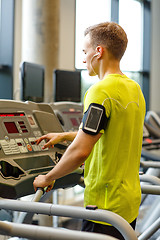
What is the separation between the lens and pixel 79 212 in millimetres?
1394

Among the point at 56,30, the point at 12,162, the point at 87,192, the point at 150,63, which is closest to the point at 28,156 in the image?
the point at 12,162

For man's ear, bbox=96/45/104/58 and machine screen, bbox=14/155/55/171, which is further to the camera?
machine screen, bbox=14/155/55/171

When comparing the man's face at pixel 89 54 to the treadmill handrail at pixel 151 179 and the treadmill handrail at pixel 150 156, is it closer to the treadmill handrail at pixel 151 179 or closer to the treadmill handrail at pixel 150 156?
the treadmill handrail at pixel 151 179

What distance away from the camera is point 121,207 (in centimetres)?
149

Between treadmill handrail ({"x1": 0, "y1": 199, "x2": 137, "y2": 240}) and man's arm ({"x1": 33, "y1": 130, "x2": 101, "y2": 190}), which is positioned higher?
man's arm ({"x1": 33, "y1": 130, "x2": 101, "y2": 190})

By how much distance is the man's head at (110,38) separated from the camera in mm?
1485

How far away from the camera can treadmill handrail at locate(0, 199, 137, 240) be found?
4.40 feet

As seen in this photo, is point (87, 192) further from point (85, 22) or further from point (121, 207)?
point (85, 22)

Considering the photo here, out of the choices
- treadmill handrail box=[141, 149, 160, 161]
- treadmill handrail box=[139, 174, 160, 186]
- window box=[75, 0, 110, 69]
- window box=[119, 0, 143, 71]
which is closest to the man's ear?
treadmill handrail box=[139, 174, 160, 186]

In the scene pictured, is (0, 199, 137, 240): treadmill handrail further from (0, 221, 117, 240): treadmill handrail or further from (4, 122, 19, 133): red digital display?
(4, 122, 19, 133): red digital display

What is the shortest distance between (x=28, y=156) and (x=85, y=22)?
4213 mm

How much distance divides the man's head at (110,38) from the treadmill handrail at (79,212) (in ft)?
2.01

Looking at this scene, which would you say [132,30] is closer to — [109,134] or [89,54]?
[89,54]

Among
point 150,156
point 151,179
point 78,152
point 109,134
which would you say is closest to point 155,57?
point 150,156
